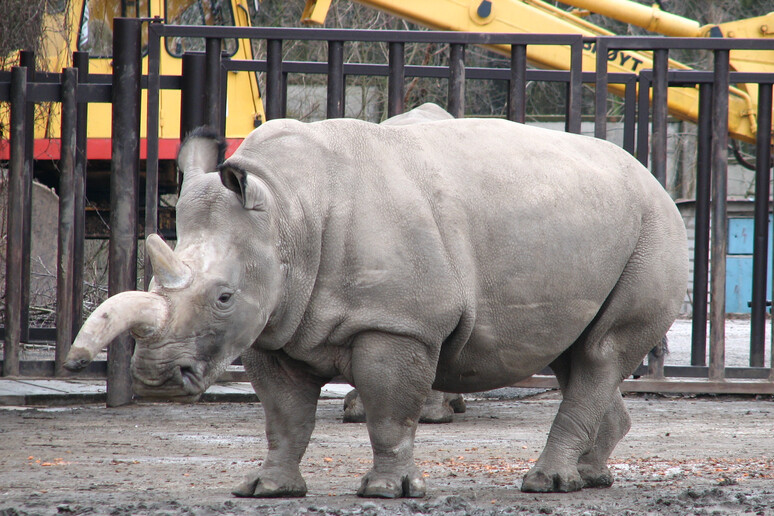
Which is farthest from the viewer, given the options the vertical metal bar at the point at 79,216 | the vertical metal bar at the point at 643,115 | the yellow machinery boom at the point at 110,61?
the yellow machinery boom at the point at 110,61

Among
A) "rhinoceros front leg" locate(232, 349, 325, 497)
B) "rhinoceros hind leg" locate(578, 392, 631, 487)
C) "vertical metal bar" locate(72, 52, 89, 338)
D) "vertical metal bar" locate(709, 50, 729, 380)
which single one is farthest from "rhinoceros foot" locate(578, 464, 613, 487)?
"vertical metal bar" locate(72, 52, 89, 338)

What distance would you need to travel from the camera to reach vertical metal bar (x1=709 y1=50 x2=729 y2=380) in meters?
8.01

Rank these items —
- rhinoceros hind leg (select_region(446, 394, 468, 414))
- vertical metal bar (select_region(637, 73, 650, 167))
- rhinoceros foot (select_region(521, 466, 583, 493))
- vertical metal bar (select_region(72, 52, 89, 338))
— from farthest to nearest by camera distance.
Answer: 1. vertical metal bar (select_region(637, 73, 650, 167))
2. vertical metal bar (select_region(72, 52, 89, 338))
3. rhinoceros hind leg (select_region(446, 394, 468, 414))
4. rhinoceros foot (select_region(521, 466, 583, 493))

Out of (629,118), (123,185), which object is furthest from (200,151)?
(629,118)

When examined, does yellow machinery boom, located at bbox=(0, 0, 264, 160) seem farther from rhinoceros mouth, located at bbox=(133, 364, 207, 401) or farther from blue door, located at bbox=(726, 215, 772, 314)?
blue door, located at bbox=(726, 215, 772, 314)

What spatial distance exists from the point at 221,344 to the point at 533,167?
1.42 m

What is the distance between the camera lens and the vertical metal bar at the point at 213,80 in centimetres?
755

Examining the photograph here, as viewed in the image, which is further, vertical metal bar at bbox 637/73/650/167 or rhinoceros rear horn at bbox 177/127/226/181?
vertical metal bar at bbox 637/73/650/167

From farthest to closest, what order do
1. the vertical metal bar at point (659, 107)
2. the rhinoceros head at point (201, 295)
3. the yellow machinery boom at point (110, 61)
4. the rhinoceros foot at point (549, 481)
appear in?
the yellow machinery boom at point (110, 61) < the vertical metal bar at point (659, 107) < the rhinoceros foot at point (549, 481) < the rhinoceros head at point (201, 295)

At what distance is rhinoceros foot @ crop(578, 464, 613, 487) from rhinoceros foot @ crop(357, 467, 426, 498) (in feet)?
2.81

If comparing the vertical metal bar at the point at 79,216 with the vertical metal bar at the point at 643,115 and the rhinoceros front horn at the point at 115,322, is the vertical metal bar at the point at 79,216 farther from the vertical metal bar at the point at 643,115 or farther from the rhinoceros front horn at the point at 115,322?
the rhinoceros front horn at the point at 115,322

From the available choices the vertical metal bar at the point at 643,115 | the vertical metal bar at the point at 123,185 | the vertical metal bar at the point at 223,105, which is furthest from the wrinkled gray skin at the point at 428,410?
the vertical metal bar at the point at 643,115

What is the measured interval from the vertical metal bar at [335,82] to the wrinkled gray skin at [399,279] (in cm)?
293

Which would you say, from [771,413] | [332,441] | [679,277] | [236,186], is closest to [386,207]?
[236,186]
